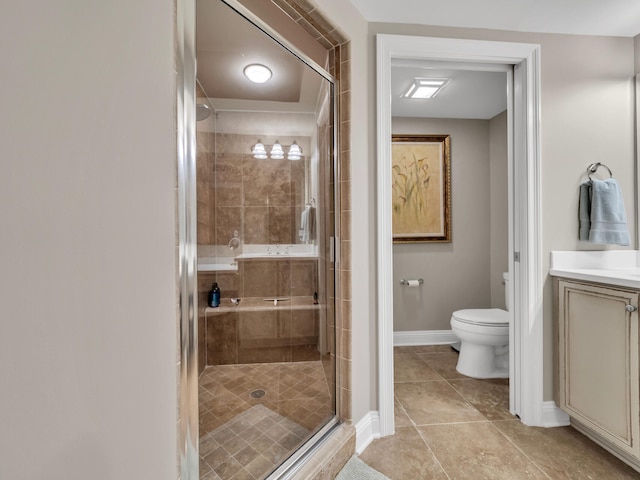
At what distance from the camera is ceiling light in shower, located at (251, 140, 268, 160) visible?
1.38 m

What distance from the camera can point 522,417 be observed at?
184 cm

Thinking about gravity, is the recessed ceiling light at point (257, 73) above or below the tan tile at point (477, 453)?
above

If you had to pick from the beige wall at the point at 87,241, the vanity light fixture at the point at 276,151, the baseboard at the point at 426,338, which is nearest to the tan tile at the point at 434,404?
the baseboard at the point at 426,338

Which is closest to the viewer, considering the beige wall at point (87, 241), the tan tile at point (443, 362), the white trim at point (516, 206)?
the beige wall at point (87, 241)

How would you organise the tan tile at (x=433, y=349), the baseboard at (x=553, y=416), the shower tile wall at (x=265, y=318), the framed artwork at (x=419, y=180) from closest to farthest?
the shower tile wall at (x=265, y=318), the baseboard at (x=553, y=416), the tan tile at (x=433, y=349), the framed artwork at (x=419, y=180)

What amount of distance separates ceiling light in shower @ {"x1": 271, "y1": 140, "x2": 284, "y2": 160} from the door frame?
0.54 metres

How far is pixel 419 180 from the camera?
10.3ft

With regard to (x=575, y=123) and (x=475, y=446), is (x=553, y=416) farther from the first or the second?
(x=575, y=123)

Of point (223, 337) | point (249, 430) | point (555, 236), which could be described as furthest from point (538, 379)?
point (223, 337)

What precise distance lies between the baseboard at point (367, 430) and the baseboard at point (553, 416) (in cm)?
100

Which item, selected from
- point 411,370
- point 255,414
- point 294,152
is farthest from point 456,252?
point 255,414

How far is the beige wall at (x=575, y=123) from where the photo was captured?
5.96ft

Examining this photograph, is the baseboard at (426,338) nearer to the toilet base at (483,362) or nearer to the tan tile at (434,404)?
the toilet base at (483,362)

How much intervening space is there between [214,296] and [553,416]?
206 cm
